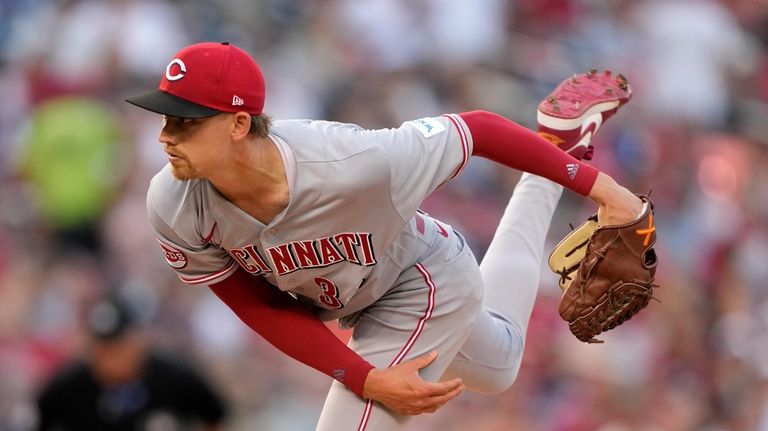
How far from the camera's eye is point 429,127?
11.4 feet

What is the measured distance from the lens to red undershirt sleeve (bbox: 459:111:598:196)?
3447mm

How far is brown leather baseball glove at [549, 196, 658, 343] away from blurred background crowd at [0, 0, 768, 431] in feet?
6.31

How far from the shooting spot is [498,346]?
3.89 m

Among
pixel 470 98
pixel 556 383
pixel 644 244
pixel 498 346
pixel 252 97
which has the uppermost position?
pixel 252 97

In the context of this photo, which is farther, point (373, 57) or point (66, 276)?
point (373, 57)

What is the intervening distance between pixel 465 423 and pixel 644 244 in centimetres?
238

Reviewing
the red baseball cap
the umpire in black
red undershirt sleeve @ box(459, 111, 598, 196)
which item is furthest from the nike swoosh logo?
the umpire in black

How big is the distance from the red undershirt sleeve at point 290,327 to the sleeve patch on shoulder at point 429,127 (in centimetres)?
55

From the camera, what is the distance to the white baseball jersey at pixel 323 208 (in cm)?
333

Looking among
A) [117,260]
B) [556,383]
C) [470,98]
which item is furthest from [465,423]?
[470,98]

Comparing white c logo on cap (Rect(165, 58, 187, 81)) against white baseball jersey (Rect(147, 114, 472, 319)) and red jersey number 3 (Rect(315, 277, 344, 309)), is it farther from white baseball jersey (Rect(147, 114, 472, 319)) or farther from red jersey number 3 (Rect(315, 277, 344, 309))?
red jersey number 3 (Rect(315, 277, 344, 309))

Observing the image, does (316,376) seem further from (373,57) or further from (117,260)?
(373,57)

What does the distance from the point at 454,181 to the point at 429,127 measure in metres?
3.56

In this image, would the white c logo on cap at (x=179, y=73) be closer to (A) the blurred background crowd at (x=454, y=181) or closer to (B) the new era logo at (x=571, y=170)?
(B) the new era logo at (x=571, y=170)
